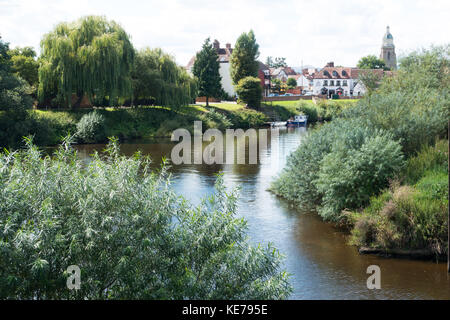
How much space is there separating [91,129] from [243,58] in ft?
116

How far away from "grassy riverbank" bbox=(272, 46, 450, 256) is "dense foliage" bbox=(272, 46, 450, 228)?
32 millimetres

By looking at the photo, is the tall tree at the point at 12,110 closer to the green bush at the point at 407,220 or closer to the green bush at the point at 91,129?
the green bush at the point at 91,129

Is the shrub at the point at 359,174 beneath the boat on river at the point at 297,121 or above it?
beneath

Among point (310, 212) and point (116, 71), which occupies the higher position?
point (116, 71)

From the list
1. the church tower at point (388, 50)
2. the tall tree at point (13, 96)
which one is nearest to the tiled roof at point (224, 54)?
the tall tree at point (13, 96)

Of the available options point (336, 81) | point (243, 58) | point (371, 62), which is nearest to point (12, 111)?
point (243, 58)

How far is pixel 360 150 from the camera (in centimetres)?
1914

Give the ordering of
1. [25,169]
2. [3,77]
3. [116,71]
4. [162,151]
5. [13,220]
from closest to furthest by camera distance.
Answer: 1. [13,220]
2. [25,169]
3. [3,77]
4. [162,151]
5. [116,71]

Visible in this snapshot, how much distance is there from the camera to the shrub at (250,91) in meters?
71.2

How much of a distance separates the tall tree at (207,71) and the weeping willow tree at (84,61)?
21.7 m

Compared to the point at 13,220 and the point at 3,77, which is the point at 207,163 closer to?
the point at 3,77

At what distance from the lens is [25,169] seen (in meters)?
11.0

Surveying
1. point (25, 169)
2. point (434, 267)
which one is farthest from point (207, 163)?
point (25, 169)
